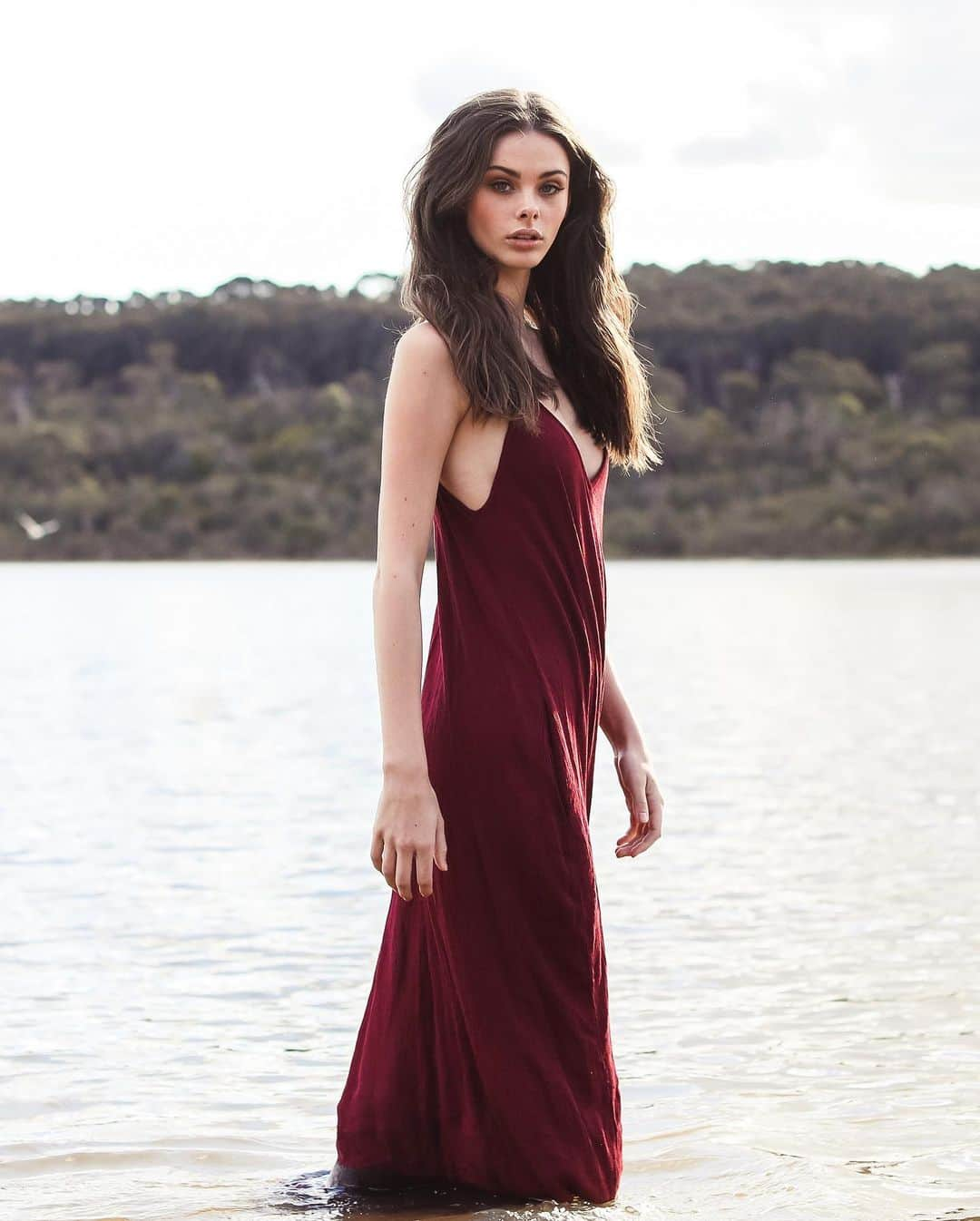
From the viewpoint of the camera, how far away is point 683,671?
23.9m

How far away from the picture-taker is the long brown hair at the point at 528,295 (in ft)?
9.47

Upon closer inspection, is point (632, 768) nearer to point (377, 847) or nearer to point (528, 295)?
point (377, 847)

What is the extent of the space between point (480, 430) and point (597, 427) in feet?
0.94

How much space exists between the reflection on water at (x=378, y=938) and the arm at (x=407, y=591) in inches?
23.3

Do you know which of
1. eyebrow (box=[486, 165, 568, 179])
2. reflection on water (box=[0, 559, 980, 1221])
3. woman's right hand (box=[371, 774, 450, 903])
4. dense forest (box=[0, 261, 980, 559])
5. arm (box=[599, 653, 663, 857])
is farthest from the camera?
dense forest (box=[0, 261, 980, 559])

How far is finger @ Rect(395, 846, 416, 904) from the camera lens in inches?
111

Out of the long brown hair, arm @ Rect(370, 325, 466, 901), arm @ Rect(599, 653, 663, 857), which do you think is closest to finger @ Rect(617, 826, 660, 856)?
arm @ Rect(599, 653, 663, 857)

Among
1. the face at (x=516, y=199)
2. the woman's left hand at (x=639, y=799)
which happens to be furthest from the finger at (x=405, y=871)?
the face at (x=516, y=199)

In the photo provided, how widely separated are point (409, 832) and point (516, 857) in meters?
0.19

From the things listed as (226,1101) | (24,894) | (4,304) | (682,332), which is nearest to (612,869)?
(24,894)

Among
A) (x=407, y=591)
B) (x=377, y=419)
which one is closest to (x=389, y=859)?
(x=407, y=591)

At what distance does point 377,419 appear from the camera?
85000 mm

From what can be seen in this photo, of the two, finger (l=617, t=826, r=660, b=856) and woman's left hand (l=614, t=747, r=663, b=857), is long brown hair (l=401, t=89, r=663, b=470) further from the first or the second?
finger (l=617, t=826, r=660, b=856)

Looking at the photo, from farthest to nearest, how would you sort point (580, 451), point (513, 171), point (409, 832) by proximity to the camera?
point (580, 451) → point (513, 171) → point (409, 832)
